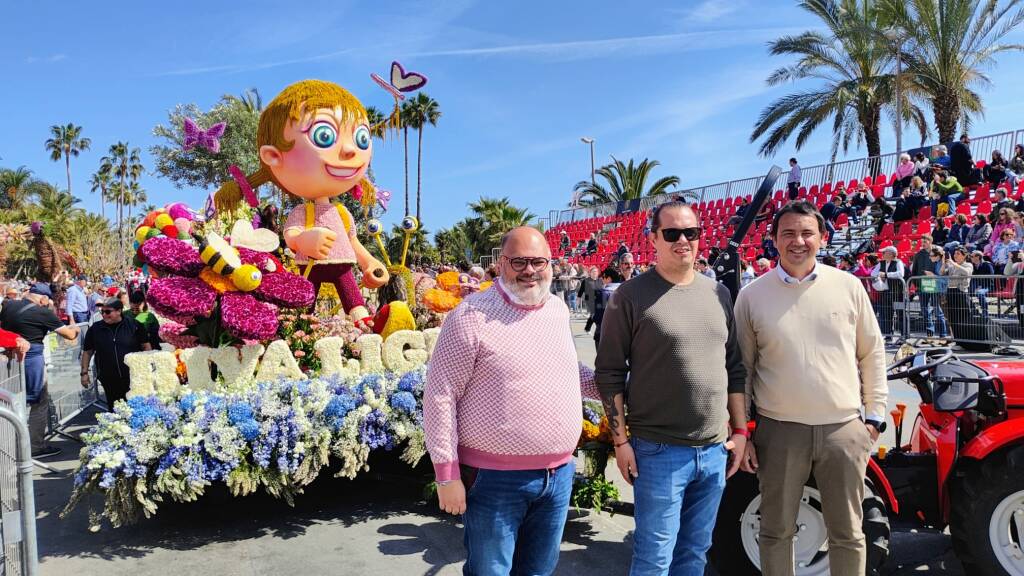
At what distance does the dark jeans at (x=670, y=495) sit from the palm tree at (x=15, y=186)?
59860 mm

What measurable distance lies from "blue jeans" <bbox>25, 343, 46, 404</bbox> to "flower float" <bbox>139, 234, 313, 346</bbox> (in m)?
1.99

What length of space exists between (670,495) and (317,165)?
4.53m

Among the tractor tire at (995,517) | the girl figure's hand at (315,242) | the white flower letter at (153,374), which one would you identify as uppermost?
the girl figure's hand at (315,242)

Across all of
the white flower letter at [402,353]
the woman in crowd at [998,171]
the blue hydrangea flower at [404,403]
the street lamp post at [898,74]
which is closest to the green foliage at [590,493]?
the blue hydrangea flower at [404,403]

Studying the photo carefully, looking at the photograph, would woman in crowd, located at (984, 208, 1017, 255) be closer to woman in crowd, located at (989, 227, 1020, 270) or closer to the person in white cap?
woman in crowd, located at (989, 227, 1020, 270)

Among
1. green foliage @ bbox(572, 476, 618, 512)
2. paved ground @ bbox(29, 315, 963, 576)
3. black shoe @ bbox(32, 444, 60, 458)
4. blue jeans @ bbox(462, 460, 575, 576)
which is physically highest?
blue jeans @ bbox(462, 460, 575, 576)

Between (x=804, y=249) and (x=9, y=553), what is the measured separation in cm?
317

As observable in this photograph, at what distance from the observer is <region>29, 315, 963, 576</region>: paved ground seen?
343 cm

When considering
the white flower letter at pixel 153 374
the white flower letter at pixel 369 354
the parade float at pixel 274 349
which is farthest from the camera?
the white flower letter at pixel 369 354

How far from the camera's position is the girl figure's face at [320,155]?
5797 millimetres

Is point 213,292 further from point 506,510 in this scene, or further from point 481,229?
point 481,229

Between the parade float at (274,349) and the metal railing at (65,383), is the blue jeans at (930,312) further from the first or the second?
the metal railing at (65,383)

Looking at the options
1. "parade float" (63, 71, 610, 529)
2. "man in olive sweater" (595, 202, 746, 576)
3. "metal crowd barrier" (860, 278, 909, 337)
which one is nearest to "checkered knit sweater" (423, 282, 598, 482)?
"man in olive sweater" (595, 202, 746, 576)

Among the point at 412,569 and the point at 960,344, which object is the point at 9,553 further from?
the point at 960,344
